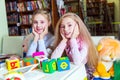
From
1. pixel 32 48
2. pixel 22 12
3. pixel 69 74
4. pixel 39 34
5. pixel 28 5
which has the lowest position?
pixel 69 74

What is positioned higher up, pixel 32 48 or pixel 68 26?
pixel 68 26

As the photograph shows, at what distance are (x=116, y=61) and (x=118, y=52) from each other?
0.22 feet

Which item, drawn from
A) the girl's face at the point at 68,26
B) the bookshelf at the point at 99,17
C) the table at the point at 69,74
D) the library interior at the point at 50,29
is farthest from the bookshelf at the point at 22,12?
the table at the point at 69,74

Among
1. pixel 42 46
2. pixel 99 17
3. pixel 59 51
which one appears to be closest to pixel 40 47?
pixel 42 46

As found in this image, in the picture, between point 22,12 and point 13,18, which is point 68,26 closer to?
point 22,12

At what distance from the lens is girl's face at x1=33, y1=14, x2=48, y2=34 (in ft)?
5.35

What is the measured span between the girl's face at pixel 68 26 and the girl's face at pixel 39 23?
18cm

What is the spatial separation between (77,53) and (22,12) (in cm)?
294

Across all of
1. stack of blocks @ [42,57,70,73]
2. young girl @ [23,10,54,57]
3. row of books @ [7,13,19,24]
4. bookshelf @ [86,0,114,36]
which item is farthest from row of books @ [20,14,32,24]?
stack of blocks @ [42,57,70,73]

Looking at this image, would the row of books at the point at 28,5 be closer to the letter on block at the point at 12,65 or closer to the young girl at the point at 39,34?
the young girl at the point at 39,34

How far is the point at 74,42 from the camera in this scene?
1487mm

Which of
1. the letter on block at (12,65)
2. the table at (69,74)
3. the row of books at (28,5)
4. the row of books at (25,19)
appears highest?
the row of books at (28,5)

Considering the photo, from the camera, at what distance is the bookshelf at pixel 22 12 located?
3.90 meters

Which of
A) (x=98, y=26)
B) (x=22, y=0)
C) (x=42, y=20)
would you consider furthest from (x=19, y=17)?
(x=42, y=20)
